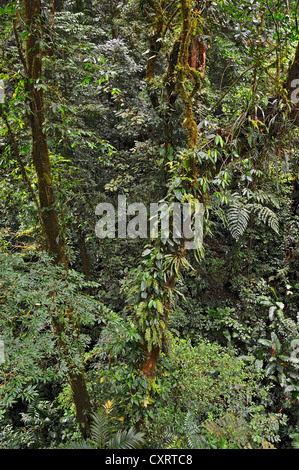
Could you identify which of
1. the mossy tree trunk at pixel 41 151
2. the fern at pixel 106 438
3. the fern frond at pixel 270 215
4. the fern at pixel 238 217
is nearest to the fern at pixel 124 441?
the fern at pixel 106 438

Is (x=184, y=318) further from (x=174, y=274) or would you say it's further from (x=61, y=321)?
(x=61, y=321)

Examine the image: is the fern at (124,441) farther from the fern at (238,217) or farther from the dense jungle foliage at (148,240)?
the fern at (238,217)

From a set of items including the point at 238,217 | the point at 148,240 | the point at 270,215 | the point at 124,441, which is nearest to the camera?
the point at 124,441

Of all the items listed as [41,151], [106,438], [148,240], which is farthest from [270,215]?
[106,438]

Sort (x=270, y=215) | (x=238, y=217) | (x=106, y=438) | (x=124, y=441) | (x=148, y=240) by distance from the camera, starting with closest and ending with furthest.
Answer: (x=124, y=441) → (x=106, y=438) → (x=238, y=217) → (x=270, y=215) → (x=148, y=240)

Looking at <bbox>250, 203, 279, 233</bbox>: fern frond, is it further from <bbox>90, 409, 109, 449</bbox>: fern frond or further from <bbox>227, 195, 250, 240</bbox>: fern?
<bbox>90, 409, 109, 449</bbox>: fern frond

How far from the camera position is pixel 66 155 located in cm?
375

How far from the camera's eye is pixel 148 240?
306 cm

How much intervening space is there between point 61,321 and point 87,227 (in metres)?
2.18

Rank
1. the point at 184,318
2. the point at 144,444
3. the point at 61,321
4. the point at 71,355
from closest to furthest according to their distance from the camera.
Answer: the point at 61,321
the point at 71,355
the point at 144,444
the point at 184,318

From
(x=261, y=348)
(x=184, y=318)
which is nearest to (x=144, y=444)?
(x=184, y=318)

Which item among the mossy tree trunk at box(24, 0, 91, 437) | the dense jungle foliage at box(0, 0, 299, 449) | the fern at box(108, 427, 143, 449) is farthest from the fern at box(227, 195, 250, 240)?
the fern at box(108, 427, 143, 449)

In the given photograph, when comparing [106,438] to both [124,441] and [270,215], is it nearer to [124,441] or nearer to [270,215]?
[124,441]

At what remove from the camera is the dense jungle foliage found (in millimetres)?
1940
